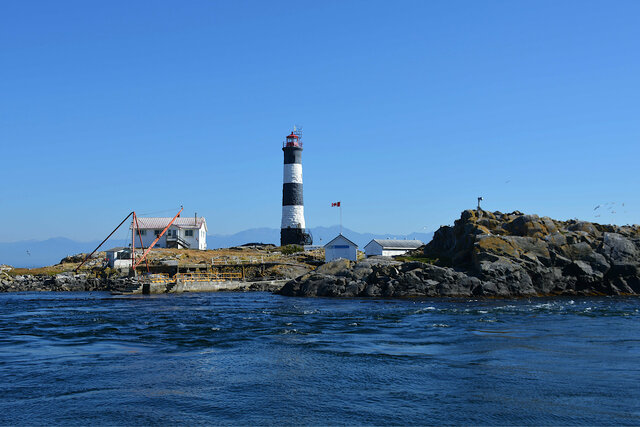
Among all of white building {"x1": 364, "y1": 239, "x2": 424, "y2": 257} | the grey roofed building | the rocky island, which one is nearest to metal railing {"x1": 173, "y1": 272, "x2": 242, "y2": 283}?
the rocky island

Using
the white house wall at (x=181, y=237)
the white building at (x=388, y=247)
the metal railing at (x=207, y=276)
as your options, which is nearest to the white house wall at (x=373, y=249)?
the white building at (x=388, y=247)

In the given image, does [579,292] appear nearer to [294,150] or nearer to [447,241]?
[447,241]

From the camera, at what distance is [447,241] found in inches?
2660

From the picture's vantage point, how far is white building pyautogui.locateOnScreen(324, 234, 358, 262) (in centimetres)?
7538

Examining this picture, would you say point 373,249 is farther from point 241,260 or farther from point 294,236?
point 241,260

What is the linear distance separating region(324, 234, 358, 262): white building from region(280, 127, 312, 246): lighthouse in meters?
17.1

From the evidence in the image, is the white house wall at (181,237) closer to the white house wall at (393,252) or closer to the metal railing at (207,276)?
the metal railing at (207,276)

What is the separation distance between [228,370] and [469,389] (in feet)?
28.7

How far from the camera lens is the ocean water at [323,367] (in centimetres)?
1557

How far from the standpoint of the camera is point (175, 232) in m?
91.9

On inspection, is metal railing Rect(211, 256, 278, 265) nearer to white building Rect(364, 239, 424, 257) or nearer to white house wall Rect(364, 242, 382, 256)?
white house wall Rect(364, 242, 382, 256)

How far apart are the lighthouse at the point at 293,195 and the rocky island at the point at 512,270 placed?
105 feet

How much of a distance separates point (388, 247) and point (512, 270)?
96.6 ft

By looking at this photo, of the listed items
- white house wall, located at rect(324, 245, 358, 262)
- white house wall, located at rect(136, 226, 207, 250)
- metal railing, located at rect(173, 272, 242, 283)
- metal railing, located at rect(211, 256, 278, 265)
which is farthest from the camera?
white house wall, located at rect(136, 226, 207, 250)
